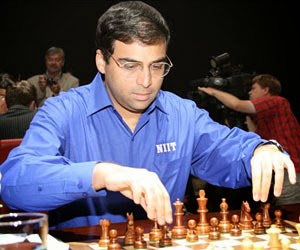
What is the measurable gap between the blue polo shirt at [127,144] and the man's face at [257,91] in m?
2.35

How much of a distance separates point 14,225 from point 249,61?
649cm

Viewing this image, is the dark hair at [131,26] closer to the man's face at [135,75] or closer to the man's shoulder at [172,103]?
the man's face at [135,75]

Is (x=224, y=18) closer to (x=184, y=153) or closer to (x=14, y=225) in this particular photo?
(x=184, y=153)

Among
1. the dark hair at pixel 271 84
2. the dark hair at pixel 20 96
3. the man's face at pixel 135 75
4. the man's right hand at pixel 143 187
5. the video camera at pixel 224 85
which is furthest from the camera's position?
the video camera at pixel 224 85

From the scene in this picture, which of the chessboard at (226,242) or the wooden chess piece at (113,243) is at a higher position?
the wooden chess piece at (113,243)

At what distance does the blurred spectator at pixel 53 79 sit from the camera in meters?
5.91

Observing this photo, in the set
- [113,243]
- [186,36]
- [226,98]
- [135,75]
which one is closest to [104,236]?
[113,243]

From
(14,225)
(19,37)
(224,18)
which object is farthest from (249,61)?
(14,225)

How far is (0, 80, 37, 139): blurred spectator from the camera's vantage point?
386 cm

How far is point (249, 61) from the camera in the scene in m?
7.15

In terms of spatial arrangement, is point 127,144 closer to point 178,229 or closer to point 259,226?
point 178,229

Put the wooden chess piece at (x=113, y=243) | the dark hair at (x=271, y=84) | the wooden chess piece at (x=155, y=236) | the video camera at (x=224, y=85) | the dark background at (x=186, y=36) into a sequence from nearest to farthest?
the wooden chess piece at (x=113, y=243) < the wooden chess piece at (x=155, y=236) < the dark hair at (x=271, y=84) < the video camera at (x=224, y=85) < the dark background at (x=186, y=36)

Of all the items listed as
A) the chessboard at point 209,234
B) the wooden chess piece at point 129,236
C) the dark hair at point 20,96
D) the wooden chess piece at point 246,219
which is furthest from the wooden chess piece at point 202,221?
the dark hair at point 20,96

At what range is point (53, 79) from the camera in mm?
6035
